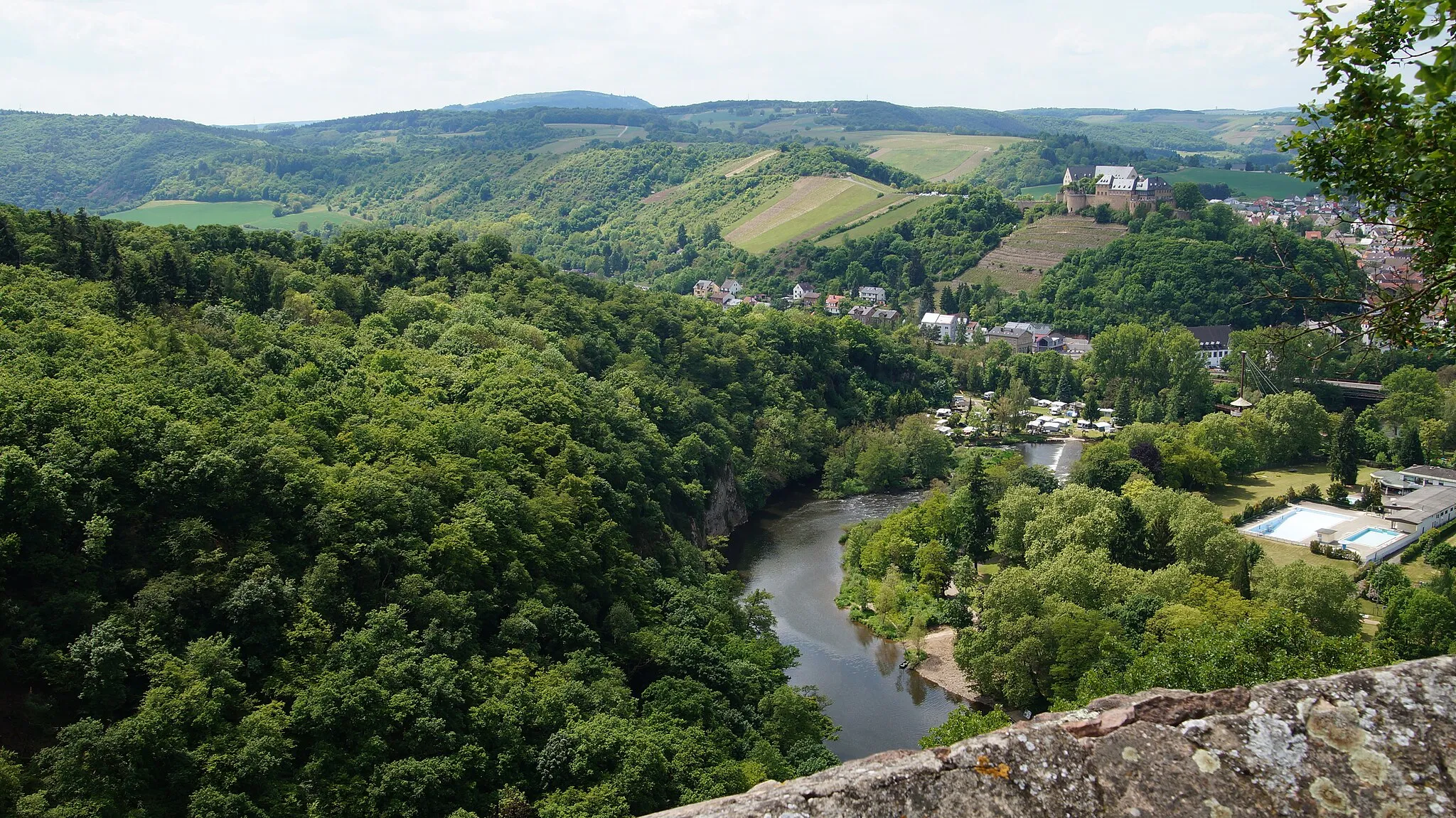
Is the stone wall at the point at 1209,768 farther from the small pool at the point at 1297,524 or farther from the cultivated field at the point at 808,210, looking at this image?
the cultivated field at the point at 808,210

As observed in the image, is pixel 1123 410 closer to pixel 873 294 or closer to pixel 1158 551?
pixel 1158 551

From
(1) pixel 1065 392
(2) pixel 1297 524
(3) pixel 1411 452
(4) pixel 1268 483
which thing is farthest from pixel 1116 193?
(2) pixel 1297 524

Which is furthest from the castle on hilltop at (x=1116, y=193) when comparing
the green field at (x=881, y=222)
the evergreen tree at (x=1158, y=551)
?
the evergreen tree at (x=1158, y=551)

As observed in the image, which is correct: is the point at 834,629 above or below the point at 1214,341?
below

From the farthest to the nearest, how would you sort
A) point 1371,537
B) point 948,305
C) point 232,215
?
point 232,215, point 948,305, point 1371,537

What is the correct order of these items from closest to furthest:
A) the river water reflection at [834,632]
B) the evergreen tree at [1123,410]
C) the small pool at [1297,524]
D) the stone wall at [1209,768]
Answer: the stone wall at [1209,768], the river water reflection at [834,632], the small pool at [1297,524], the evergreen tree at [1123,410]

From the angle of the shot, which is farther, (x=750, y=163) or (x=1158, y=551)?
(x=750, y=163)

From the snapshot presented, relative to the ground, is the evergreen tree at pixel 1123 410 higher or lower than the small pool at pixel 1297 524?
lower
